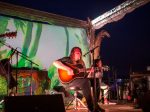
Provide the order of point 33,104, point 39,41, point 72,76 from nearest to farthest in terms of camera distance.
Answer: point 33,104 → point 72,76 → point 39,41

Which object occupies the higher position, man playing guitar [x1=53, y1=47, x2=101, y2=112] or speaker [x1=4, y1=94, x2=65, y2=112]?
man playing guitar [x1=53, y1=47, x2=101, y2=112]

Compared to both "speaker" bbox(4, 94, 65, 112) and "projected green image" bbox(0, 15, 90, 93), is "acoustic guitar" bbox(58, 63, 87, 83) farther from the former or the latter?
"speaker" bbox(4, 94, 65, 112)

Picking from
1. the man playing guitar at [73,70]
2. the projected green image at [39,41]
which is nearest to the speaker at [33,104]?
the man playing guitar at [73,70]

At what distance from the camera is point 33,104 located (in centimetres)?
384

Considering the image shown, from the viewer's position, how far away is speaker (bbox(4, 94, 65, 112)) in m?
3.75

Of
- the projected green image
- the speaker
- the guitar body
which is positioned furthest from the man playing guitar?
the speaker

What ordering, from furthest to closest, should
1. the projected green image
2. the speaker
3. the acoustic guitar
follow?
the projected green image < the acoustic guitar < the speaker

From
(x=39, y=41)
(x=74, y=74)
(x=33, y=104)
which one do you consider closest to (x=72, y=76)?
(x=74, y=74)

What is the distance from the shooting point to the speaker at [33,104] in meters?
3.75

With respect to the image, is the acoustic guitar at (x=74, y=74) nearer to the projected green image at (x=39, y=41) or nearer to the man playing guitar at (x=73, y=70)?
the man playing guitar at (x=73, y=70)

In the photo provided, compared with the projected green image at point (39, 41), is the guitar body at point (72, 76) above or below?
below

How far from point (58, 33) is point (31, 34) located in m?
1.13

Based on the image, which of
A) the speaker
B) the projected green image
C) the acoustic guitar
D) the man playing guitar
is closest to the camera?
the speaker

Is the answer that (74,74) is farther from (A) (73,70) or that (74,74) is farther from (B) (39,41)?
(B) (39,41)
